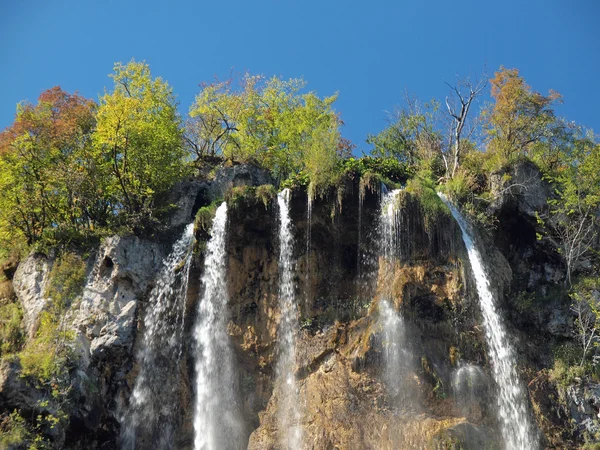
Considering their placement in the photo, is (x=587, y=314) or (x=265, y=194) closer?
(x=587, y=314)

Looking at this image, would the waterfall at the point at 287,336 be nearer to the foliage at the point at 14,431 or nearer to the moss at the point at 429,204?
the moss at the point at 429,204

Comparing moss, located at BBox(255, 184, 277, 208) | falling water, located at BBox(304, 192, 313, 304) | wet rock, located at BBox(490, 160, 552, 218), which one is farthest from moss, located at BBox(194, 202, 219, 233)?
wet rock, located at BBox(490, 160, 552, 218)

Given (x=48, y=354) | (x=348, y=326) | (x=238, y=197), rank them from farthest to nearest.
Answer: (x=238, y=197), (x=348, y=326), (x=48, y=354)

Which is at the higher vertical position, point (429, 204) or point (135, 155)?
point (135, 155)

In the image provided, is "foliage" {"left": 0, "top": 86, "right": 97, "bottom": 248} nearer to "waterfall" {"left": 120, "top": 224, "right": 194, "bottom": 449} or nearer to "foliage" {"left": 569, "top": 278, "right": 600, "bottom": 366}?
"waterfall" {"left": 120, "top": 224, "right": 194, "bottom": 449}

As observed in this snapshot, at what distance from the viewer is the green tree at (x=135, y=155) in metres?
21.9

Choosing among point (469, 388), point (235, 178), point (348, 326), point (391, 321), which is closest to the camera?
point (469, 388)

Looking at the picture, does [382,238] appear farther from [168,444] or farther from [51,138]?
[51,138]

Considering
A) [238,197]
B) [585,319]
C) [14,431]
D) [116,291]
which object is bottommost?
[14,431]

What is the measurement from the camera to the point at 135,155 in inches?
901

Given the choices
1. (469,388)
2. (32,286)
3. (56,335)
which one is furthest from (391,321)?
(32,286)

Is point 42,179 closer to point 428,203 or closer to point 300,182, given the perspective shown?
point 300,182

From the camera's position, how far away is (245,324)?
20281 millimetres

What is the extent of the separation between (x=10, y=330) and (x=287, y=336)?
9.55m
